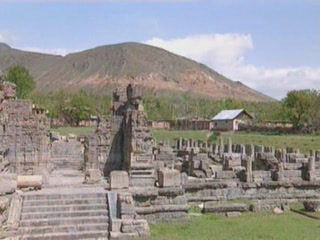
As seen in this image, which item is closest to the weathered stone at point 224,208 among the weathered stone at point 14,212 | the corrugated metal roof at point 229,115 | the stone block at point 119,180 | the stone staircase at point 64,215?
the stone block at point 119,180

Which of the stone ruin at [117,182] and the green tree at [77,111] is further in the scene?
the green tree at [77,111]

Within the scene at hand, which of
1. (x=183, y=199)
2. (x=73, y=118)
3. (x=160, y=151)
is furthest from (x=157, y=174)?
(x=73, y=118)

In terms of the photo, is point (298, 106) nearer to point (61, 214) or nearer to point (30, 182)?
point (30, 182)

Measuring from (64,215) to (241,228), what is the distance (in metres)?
5.20

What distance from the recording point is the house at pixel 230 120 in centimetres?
8931

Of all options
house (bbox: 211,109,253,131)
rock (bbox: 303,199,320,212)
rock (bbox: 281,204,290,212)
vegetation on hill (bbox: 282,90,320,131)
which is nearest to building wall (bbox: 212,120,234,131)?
house (bbox: 211,109,253,131)

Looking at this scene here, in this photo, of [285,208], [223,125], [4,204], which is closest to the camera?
[4,204]

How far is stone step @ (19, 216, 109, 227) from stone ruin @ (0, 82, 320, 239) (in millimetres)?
27

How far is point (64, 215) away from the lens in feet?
46.6

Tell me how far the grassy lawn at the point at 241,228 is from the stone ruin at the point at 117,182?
1.57ft

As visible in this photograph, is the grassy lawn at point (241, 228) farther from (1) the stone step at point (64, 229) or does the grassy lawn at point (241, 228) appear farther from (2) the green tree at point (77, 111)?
(2) the green tree at point (77, 111)

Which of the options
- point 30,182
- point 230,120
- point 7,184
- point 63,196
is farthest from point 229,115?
point 7,184

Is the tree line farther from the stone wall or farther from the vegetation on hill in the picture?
the stone wall

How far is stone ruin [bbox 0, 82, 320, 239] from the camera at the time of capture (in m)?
14.0
